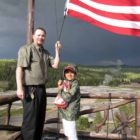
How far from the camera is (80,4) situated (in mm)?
7203

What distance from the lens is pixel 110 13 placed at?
286 inches

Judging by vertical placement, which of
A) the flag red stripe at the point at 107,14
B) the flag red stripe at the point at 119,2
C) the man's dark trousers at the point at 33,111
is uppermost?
the flag red stripe at the point at 119,2

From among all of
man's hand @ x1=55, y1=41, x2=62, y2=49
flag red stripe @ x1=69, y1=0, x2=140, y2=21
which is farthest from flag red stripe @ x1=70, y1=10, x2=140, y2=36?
man's hand @ x1=55, y1=41, x2=62, y2=49

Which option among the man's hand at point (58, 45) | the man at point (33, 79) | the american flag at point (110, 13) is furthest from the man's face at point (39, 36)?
the american flag at point (110, 13)

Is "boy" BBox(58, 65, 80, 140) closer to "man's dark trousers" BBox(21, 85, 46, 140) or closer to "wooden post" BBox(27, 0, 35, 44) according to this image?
"man's dark trousers" BBox(21, 85, 46, 140)

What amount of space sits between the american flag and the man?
81cm

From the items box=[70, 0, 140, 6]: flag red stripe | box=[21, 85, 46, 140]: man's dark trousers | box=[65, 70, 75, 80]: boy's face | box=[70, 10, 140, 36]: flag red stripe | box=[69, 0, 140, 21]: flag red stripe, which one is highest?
box=[70, 0, 140, 6]: flag red stripe

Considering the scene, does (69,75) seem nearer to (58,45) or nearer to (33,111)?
(58,45)

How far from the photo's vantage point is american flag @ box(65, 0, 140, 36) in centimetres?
712

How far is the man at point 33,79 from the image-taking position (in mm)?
6375

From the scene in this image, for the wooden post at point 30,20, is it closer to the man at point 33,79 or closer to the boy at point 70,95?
the man at point 33,79

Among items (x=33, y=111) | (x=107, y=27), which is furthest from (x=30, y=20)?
(x=33, y=111)

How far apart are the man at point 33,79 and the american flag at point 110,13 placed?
81cm

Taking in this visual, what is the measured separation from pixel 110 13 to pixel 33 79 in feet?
5.54
